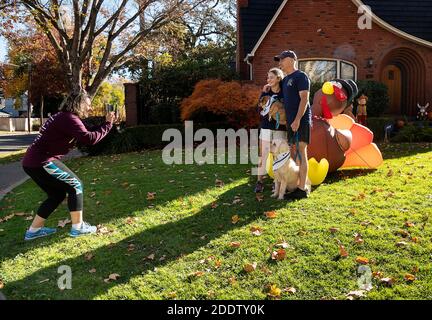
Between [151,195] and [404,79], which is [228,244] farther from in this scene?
[404,79]

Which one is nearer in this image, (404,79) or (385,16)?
(385,16)

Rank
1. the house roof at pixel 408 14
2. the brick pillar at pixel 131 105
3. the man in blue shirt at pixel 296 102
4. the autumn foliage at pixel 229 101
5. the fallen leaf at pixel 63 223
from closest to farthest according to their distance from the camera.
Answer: the man in blue shirt at pixel 296 102, the fallen leaf at pixel 63 223, the autumn foliage at pixel 229 101, the brick pillar at pixel 131 105, the house roof at pixel 408 14

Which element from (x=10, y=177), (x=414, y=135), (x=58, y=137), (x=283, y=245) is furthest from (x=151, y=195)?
(x=414, y=135)

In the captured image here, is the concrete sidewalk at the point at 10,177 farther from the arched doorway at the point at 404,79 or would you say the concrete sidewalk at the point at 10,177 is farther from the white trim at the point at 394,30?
the arched doorway at the point at 404,79

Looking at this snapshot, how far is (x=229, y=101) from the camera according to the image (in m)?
13.7

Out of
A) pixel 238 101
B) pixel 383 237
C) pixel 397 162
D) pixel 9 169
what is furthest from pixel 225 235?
pixel 9 169

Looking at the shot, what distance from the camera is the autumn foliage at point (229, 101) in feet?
44.9

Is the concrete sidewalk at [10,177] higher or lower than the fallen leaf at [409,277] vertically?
higher

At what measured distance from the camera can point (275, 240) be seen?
5.04m

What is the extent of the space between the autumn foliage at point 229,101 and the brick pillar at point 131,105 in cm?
309

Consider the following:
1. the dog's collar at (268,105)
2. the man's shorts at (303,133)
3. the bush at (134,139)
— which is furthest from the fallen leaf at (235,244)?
the bush at (134,139)

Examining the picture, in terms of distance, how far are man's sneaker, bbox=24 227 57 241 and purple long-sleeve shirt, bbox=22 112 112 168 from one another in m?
1.04

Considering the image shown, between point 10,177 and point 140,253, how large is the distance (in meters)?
8.14
